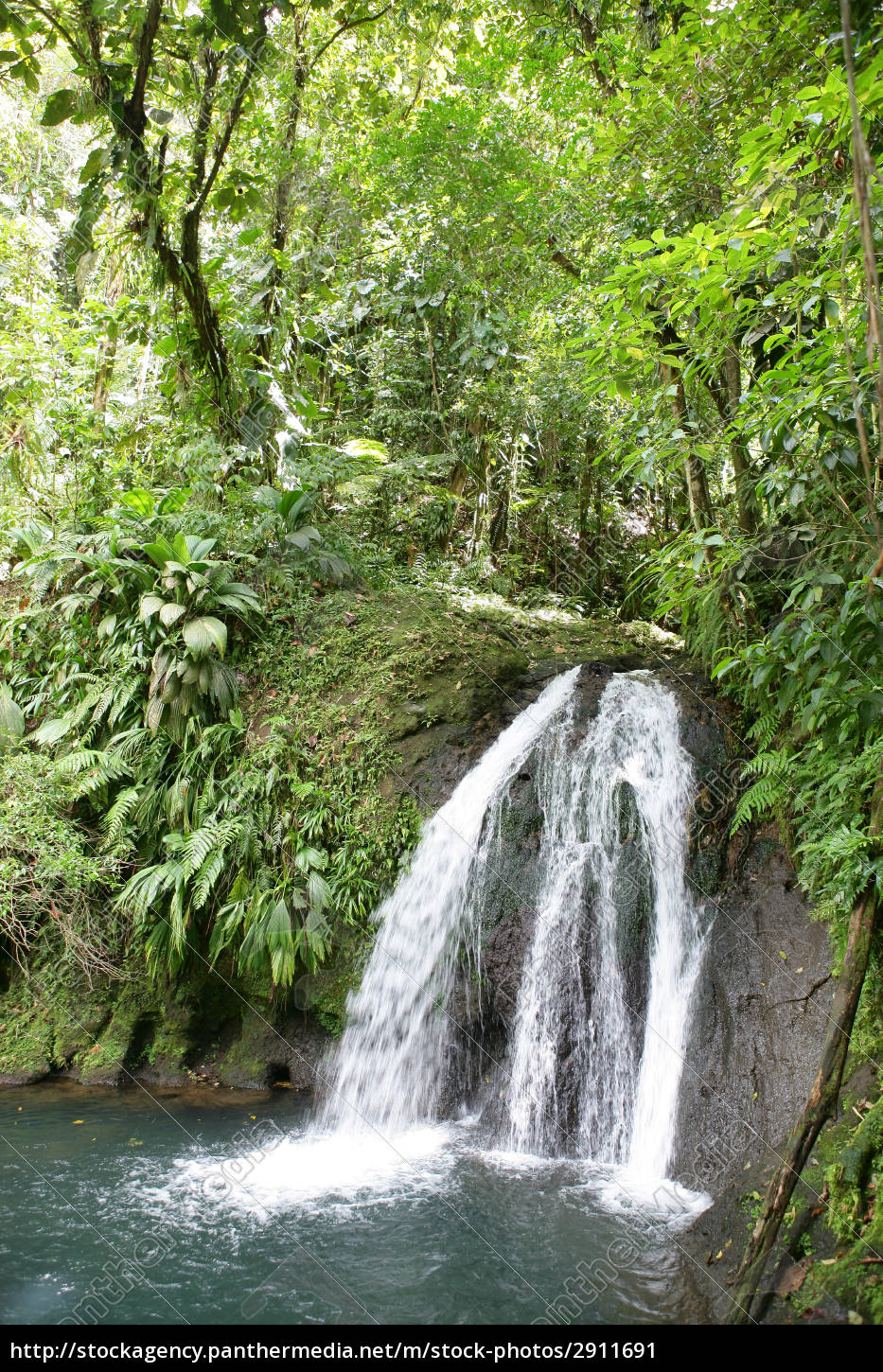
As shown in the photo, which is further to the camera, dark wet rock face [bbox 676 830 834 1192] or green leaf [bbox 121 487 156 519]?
green leaf [bbox 121 487 156 519]

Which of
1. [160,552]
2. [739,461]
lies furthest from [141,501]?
[739,461]

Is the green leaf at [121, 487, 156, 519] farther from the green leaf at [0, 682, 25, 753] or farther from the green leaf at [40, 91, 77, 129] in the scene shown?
the green leaf at [40, 91, 77, 129]

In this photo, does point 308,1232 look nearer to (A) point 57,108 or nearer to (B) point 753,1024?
(B) point 753,1024

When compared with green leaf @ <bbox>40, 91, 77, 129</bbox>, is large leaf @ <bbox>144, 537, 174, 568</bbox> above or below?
below

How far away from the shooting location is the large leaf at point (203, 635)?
6.07 metres

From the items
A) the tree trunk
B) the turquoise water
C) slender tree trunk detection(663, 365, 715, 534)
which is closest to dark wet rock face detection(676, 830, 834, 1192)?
the turquoise water

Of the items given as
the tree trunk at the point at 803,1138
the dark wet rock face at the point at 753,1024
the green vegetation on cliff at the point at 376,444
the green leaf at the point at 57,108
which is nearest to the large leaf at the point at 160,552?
the green vegetation on cliff at the point at 376,444

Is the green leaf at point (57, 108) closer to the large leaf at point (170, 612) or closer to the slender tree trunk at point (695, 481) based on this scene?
the large leaf at point (170, 612)

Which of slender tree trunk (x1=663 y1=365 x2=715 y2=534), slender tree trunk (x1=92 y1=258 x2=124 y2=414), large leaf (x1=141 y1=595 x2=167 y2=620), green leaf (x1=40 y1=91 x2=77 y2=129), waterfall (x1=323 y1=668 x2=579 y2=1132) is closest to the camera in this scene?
green leaf (x1=40 y1=91 x2=77 y2=129)

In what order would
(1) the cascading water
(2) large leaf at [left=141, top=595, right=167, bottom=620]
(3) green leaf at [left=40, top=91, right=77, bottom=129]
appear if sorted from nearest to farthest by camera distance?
(3) green leaf at [left=40, top=91, right=77, bottom=129] < (1) the cascading water < (2) large leaf at [left=141, top=595, right=167, bottom=620]

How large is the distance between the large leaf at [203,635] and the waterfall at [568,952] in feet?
7.30

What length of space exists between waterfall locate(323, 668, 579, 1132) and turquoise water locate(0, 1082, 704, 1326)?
27 cm

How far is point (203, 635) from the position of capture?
6.12 meters

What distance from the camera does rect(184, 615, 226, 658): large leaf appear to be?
607cm
